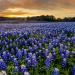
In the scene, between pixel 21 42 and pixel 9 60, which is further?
pixel 21 42

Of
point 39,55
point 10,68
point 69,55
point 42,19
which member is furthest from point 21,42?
point 42,19

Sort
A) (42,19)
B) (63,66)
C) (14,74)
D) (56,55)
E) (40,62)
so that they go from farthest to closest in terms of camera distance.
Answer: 1. (42,19)
2. (56,55)
3. (40,62)
4. (63,66)
5. (14,74)

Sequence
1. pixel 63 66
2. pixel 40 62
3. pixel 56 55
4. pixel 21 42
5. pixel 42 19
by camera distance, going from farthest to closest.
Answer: pixel 42 19 → pixel 21 42 → pixel 56 55 → pixel 40 62 → pixel 63 66

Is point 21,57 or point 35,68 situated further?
point 21,57

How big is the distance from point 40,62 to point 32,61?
3.35ft

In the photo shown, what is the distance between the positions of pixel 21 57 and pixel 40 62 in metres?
0.56

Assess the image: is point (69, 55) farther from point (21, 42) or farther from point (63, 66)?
point (21, 42)

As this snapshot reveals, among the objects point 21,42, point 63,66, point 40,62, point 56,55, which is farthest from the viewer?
point 21,42

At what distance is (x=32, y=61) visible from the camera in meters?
6.24

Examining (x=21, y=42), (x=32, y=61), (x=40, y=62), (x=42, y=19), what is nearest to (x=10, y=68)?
(x=32, y=61)

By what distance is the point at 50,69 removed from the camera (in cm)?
623

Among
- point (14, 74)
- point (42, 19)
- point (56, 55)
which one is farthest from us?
point (42, 19)

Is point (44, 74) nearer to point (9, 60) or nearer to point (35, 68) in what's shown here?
point (35, 68)

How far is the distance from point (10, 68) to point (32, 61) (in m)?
0.55
